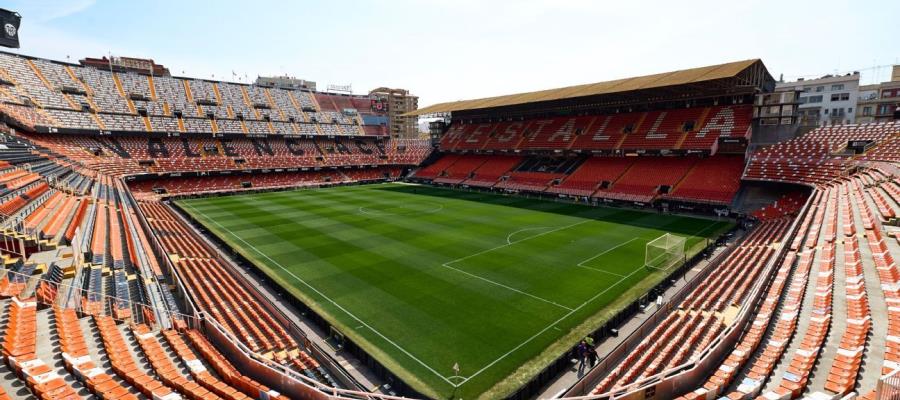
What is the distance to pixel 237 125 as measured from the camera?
6209 cm

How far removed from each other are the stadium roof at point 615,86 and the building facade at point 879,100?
38828 millimetres

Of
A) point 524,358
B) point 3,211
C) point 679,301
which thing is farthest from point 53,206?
point 679,301

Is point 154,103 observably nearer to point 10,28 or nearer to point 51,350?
point 10,28

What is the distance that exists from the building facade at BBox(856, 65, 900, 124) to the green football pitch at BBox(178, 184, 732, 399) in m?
47.6

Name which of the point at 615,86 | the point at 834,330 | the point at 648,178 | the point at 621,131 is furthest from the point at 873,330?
the point at 621,131

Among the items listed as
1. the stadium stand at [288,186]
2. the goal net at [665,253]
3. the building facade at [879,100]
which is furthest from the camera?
the building facade at [879,100]

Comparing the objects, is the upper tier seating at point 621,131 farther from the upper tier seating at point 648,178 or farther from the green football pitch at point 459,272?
the green football pitch at point 459,272

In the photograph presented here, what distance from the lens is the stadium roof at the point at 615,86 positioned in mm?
34312

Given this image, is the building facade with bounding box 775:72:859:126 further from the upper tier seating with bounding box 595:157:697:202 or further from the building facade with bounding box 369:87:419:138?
the building facade with bounding box 369:87:419:138

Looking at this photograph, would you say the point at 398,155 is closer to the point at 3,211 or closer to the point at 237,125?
the point at 237,125

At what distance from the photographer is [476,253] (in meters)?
24.4

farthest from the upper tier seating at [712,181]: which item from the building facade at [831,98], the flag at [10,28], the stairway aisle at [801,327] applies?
the flag at [10,28]

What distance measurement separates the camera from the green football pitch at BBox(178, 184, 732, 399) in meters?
13.9

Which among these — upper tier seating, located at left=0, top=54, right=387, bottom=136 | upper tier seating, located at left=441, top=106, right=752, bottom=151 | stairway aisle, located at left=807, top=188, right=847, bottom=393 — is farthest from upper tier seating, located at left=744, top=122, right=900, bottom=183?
upper tier seating, located at left=0, top=54, right=387, bottom=136
